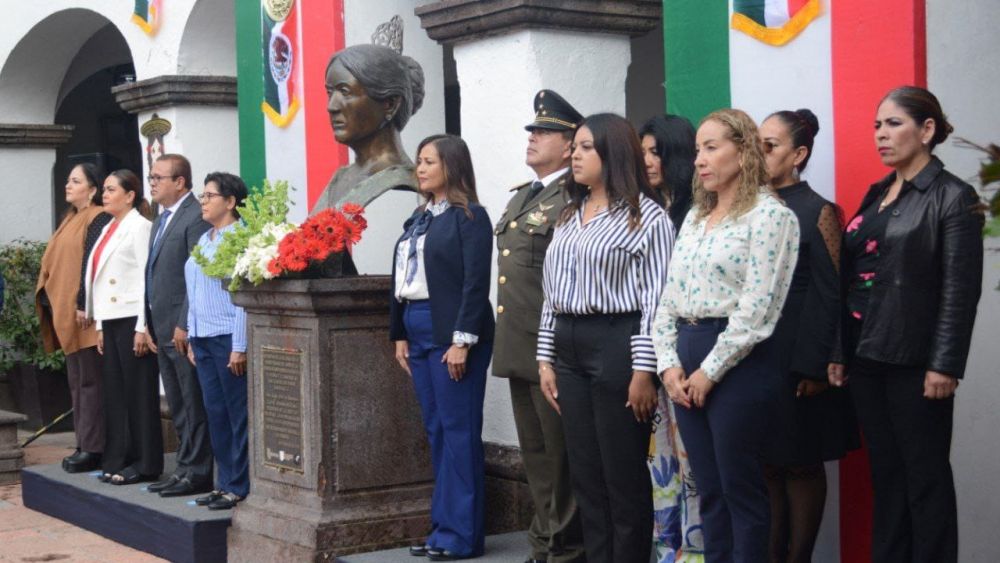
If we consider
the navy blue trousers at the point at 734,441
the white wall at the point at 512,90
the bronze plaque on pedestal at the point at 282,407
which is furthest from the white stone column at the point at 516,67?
the navy blue trousers at the point at 734,441

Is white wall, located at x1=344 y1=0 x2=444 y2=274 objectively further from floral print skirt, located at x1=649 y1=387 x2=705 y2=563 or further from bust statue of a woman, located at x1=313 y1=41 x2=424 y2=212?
floral print skirt, located at x1=649 y1=387 x2=705 y2=563

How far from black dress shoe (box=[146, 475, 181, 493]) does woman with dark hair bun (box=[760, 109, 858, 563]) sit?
12.1ft

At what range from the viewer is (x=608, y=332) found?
476cm

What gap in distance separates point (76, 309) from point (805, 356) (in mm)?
5268

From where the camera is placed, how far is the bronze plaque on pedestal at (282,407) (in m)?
6.41

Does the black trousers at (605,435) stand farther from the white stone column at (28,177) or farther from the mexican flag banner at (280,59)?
the white stone column at (28,177)

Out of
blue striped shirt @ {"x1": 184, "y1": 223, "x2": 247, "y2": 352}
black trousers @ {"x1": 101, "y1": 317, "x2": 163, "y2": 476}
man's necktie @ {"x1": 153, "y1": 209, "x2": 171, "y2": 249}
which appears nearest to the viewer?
blue striped shirt @ {"x1": 184, "y1": 223, "x2": 247, "y2": 352}

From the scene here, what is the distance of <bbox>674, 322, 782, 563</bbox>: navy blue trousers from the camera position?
4.32 meters

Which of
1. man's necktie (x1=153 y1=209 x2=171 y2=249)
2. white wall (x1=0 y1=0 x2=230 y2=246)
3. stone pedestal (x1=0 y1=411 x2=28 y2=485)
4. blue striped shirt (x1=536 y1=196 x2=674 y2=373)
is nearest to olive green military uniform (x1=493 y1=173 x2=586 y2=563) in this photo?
blue striped shirt (x1=536 y1=196 x2=674 y2=373)

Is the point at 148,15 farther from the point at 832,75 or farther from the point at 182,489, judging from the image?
the point at 832,75

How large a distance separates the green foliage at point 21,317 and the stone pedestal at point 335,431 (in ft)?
21.6

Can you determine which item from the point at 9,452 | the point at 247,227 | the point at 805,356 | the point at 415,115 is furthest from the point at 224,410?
the point at 9,452

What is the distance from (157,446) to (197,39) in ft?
10.8

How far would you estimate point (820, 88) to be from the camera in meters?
5.38
